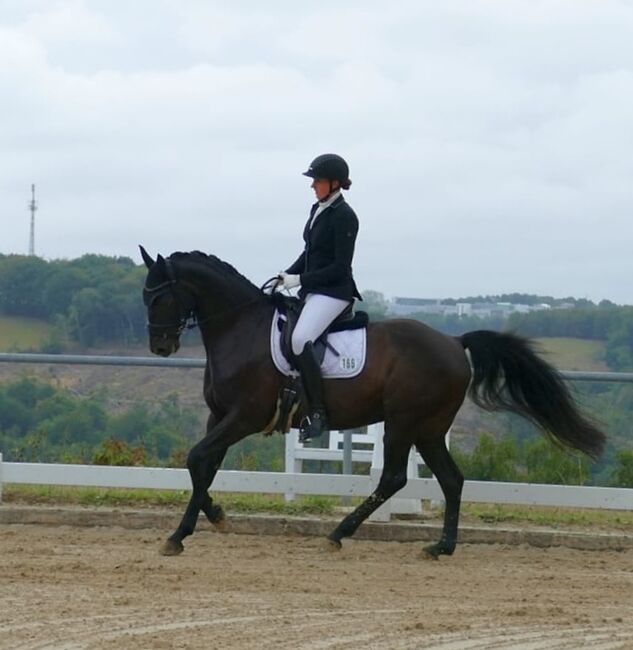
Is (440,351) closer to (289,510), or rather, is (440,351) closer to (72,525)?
(289,510)

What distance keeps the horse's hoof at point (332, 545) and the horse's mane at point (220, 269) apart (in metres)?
1.97

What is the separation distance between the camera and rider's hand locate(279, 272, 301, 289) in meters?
11.0

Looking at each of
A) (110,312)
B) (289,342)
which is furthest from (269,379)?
(110,312)

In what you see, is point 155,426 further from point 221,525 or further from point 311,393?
point 311,393

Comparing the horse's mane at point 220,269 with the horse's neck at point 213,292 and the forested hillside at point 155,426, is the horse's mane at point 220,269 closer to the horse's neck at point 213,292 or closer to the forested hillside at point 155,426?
the horse's neck at point 213,292

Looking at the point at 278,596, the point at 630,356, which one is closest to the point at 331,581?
the point at 278,596

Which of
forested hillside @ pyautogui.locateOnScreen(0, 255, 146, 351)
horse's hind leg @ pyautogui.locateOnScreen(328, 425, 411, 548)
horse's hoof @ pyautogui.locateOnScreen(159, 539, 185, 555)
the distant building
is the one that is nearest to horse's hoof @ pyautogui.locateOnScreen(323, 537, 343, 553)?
horse's hind leg @ pyautogui.locateOnScreen(328, 425, 411, 548)

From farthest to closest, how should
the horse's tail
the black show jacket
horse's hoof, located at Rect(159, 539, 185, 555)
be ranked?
the horse's tail, the black show jacket, horse's hoof, located at Rect(159, 539, 185, 555)

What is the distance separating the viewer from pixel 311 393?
10883 millimetres

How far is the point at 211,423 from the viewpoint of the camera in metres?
11.3

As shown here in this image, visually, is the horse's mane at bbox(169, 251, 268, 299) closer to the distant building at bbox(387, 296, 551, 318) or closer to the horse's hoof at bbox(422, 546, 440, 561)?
the horse's hoof at bbox(422, 546, 440, 561)

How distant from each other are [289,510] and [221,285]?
2.39 meters

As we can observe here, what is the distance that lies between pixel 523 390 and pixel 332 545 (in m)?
2.04

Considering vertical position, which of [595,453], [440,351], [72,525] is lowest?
[72,525]
